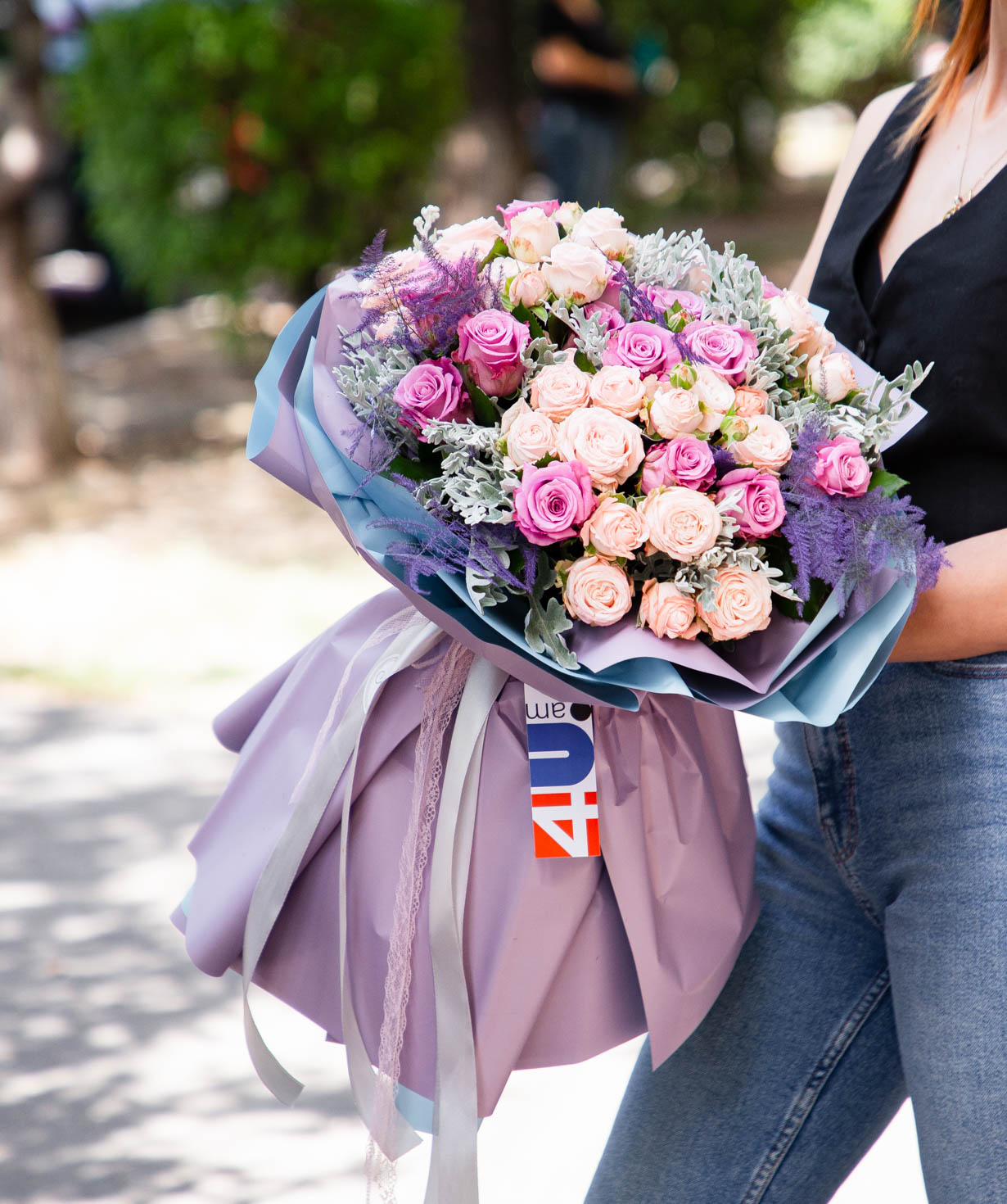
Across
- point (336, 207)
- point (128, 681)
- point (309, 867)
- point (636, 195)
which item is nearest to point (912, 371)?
point (309, 867)

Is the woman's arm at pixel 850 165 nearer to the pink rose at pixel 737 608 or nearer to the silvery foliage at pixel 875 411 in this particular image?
the silvery foliage at pixel 875 411

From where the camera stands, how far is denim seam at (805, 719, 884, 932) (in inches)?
60.4

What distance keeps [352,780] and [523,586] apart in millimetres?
306

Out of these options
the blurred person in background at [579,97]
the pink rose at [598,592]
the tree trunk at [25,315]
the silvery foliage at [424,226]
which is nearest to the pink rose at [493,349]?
the silvery foliage at [424,226]

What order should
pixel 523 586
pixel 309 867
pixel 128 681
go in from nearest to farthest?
pixel 523 586, pixel 309 867, pixel 128 681

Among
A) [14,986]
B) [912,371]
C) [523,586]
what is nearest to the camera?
[523,586]

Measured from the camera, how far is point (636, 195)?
44.2 ft

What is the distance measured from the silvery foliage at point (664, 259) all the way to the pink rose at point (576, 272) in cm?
8

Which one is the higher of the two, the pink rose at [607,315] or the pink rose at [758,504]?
the pink rose at [607,315]

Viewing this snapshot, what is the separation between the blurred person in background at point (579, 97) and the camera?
847cm

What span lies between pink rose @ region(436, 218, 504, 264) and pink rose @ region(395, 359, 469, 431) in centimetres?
14

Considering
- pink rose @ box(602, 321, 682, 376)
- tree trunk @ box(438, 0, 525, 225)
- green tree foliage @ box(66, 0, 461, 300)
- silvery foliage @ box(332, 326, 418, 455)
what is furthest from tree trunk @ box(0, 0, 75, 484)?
pink rose @ box(602, 321, 682, 376)

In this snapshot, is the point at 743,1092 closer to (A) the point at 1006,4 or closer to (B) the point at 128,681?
(A) the point at 1006,4

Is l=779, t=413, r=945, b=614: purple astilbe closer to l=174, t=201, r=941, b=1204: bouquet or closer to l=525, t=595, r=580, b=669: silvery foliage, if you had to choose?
l=174, t=201, r=941, b=1204: bouquet
